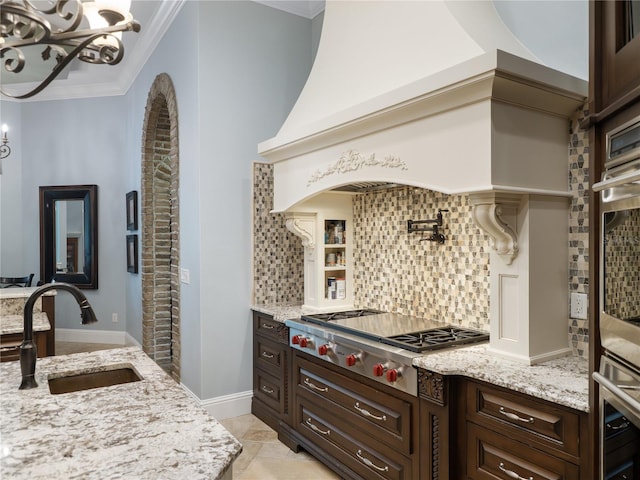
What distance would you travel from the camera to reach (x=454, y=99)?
1989 millimetres

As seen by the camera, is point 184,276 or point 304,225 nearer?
point 304,225

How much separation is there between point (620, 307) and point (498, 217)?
85 cm

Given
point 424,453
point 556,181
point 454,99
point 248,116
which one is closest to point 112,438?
point 424,453

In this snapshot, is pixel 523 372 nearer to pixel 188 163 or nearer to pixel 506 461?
pixel 506 461

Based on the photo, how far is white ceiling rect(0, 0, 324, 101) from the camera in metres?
3.90

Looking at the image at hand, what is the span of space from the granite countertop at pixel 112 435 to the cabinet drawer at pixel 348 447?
3.73 ft

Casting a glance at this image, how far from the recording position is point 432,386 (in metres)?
2.02

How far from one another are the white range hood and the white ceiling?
1.59 meters

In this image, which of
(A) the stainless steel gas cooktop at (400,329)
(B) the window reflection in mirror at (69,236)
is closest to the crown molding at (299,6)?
(A) the stainless steel gas cooktop at (400,329)

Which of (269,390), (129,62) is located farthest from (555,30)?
(129,62)

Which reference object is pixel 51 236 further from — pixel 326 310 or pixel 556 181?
pixel 556 181

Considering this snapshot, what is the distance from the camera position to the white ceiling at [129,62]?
154 inches

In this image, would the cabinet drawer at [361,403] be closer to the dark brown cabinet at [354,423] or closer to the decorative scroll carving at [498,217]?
the dark brown cabinet at [354,423]

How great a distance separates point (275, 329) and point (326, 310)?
1.40ft
